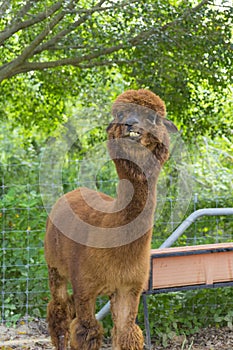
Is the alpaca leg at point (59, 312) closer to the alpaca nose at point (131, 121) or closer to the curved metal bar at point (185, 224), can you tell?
the curved metal bar at point (185, 224)

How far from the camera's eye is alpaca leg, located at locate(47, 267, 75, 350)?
15.1 feet

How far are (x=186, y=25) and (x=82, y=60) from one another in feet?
3.75

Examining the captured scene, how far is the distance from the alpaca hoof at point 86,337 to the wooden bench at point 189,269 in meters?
0.92

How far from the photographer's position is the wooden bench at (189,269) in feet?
15.5

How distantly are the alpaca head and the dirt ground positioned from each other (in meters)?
2.34

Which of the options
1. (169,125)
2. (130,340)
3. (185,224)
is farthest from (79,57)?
(130,340)

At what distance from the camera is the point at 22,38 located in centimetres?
670

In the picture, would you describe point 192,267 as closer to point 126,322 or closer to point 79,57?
point 126,322

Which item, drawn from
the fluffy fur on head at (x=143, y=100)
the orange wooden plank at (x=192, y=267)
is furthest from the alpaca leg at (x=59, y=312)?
the fluffy fur on head at (x=143, y=100)

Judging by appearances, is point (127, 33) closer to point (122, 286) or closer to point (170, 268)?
point (170, 268)

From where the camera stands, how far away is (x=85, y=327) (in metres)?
3.81

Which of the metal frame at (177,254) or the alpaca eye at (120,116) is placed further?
the metal frame at (177,254)

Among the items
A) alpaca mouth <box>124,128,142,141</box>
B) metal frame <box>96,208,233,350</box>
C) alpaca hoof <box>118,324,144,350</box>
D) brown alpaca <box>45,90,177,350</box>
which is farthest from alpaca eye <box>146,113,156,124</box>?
metal frame <box>96,208,233,350</box>

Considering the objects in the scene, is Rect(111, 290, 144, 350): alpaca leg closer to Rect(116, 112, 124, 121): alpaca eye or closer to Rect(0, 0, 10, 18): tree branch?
Rect(116, 112, 124, 121): alpaca eye
